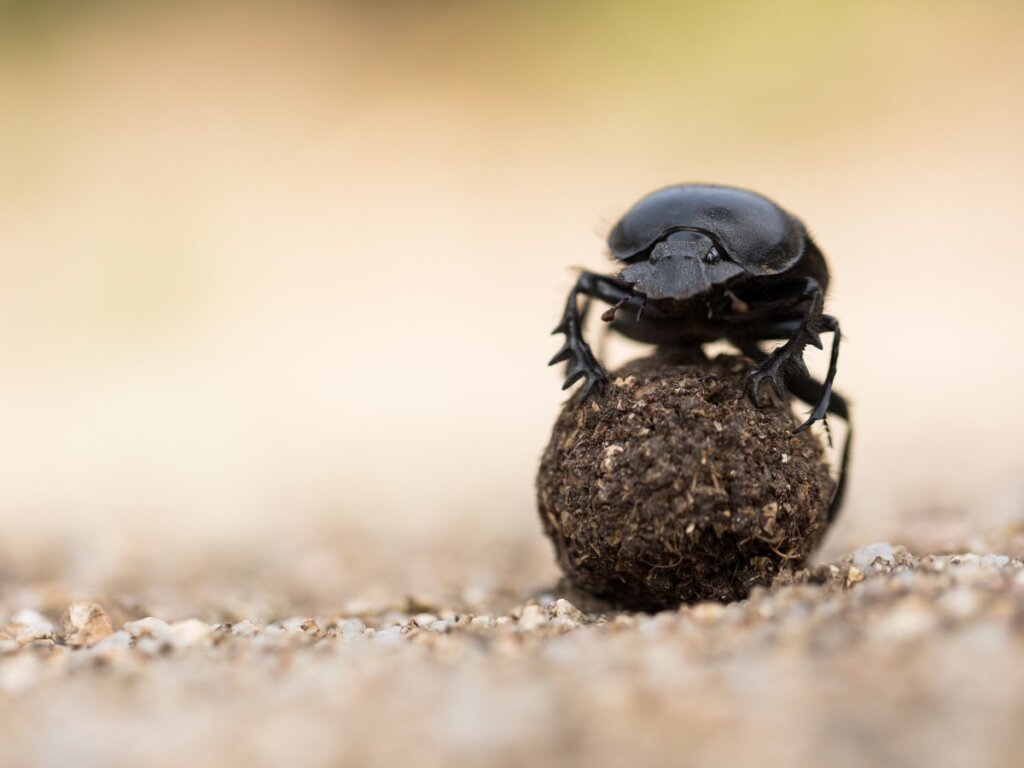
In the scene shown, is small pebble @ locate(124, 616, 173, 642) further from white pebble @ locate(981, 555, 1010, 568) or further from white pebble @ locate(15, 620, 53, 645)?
white pebble @ locate(981, 555, 1010, 568)

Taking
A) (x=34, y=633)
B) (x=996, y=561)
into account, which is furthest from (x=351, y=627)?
(x=996, y=561)

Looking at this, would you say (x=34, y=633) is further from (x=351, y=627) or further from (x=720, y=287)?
(x=720, y=287)

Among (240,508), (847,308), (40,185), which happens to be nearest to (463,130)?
(40,185)

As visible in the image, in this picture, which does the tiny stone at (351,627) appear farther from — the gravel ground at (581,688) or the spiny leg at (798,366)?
the spiny leg at (798,366)

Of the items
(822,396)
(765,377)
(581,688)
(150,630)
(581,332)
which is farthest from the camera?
(581,332)

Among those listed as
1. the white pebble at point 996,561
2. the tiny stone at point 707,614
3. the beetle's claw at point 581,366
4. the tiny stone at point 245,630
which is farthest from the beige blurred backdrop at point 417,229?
the tiny stone at point 245,630

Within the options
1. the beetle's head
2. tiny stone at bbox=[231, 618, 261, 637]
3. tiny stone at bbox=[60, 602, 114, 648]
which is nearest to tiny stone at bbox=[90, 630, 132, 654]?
tiny stone at bbox=[60, 602, 114, 648]

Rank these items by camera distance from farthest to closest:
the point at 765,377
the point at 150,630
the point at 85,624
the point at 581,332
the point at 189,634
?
the point at 581,332
the point at 765,377
the point at 85,624
the point at 150,630
the point at 189,634
